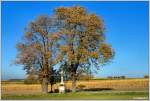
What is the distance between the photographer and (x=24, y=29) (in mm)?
25516

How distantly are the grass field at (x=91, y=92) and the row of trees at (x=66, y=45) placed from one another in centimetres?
130

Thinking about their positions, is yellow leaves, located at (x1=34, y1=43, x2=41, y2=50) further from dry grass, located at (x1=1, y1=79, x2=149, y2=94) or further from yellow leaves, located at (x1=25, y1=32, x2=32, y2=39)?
dry grass, located at (x1=1, y1=79, x2=149, y2=94)

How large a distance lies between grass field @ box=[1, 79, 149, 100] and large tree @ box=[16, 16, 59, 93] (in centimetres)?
118

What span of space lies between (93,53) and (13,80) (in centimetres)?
525

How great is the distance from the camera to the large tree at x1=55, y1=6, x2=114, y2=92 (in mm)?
26109

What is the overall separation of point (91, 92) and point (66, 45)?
3.22 metres

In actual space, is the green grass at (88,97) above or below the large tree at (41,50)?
below

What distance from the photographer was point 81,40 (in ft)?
87.5

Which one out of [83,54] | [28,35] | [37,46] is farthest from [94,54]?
[28,35]

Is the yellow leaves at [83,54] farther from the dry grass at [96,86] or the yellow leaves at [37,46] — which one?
the yellow leaves at [37,46]

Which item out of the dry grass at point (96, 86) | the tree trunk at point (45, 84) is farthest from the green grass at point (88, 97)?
the tree trunk at point (45, 84)

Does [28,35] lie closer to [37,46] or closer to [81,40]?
[37,46]

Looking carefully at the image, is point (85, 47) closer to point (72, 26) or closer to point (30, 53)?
point (72, 26)

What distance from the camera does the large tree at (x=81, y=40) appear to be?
26109 millimetres
